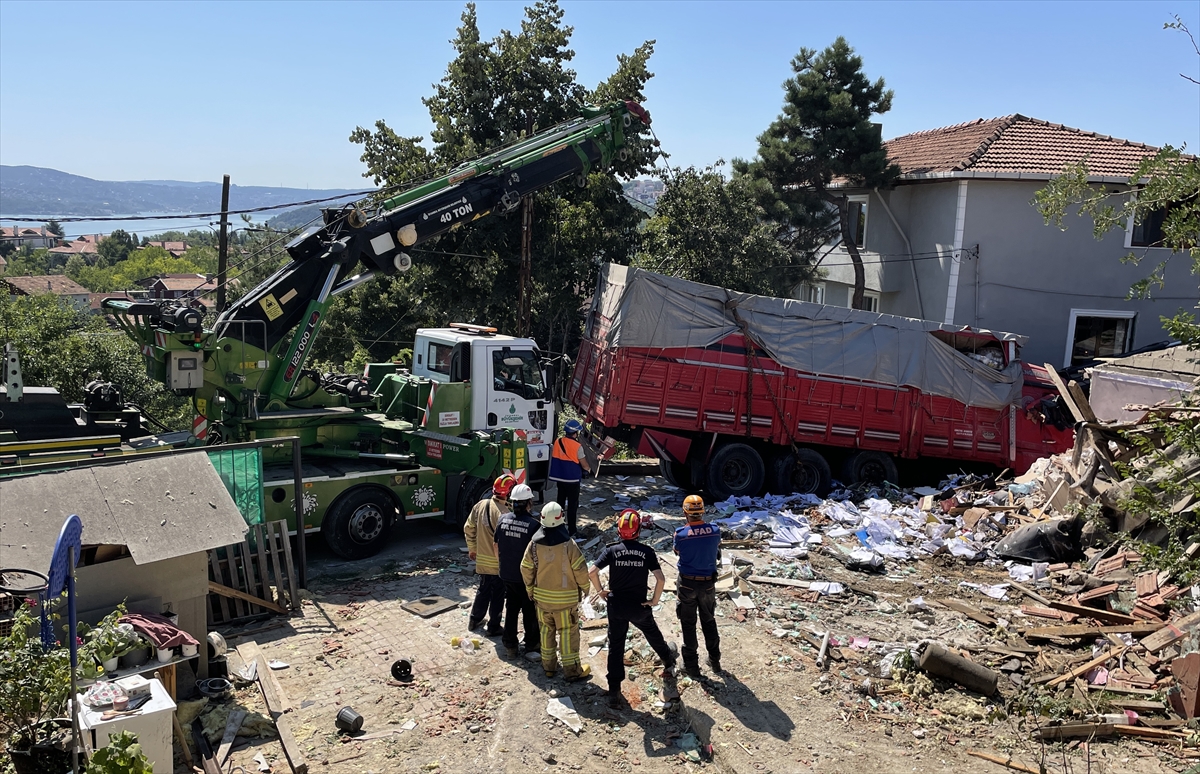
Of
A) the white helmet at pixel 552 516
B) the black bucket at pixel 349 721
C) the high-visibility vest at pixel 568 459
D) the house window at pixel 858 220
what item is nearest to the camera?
the black bucket at pixel 349 721

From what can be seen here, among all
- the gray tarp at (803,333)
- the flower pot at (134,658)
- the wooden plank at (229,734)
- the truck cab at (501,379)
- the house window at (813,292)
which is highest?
the house window at (813,292)

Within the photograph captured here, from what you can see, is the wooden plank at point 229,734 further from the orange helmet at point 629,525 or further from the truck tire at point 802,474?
the truck tire at point 802,474

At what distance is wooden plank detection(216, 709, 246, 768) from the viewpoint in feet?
18.5

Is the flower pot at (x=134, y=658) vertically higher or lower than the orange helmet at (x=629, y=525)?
lower

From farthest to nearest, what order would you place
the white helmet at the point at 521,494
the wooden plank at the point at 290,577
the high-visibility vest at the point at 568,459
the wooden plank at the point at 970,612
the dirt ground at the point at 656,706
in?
the high-visibility vest at the point at 568,459, the wooden plank at the point at 970,612, the wooden plank at the point at 290,577, the white helmet at the point at 521,494, the dirt ground at the point at 656,706

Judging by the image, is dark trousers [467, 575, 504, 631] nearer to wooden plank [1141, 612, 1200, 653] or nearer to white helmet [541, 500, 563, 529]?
white helmet [541, 500, 563, 529]

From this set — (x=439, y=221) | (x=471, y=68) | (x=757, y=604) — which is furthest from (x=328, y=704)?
(x=471, y=68)

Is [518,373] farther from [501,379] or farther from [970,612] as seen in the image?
[970,612]

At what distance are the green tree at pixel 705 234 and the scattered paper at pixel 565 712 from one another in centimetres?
1434

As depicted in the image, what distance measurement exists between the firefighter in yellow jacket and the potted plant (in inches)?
136

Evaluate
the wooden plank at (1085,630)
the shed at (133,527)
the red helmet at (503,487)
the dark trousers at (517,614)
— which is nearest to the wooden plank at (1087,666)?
the wooden plank at (1085,630)

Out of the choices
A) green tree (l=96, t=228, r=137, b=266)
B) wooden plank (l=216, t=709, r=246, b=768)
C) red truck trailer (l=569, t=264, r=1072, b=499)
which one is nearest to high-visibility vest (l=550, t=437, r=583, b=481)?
red truck trailer (l=569, t=264, r=1072, b=499)

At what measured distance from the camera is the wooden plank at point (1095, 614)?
8.24 meters

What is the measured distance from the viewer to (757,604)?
8.87 m
